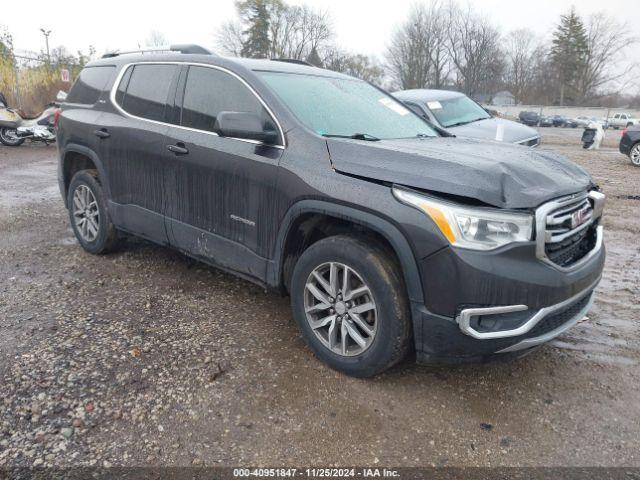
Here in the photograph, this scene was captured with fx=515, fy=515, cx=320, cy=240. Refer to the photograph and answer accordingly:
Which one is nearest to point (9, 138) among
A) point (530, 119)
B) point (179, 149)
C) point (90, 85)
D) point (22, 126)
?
point (22, 126)

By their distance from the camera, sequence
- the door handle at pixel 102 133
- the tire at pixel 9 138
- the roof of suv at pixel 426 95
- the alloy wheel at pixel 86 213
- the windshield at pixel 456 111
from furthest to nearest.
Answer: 1. the tire at pixel 9 138
2. the roof of suv at pixel 426 95
3. the windshield at pixel 456 111
4. the alloy wheel at pixel 86 213
5. the door handle at pixel 102 133

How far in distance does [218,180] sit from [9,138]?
13768 mm

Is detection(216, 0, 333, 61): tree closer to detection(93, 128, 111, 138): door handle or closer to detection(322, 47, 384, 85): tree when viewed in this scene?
detection(322, 47, 384, 85): tree

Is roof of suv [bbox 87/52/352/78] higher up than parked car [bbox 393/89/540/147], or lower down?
higher up

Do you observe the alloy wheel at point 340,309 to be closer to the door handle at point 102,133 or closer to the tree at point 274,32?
the door handle at point 102,133

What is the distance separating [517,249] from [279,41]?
68.7 meters

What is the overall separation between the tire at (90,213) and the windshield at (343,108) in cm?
209

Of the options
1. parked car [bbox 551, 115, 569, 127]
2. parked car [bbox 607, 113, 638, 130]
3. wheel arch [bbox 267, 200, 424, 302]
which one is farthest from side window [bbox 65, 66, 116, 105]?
parked car [bbox 607, 113, 638, 130]

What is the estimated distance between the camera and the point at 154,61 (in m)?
4.30

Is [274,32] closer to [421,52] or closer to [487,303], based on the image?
[421,52]

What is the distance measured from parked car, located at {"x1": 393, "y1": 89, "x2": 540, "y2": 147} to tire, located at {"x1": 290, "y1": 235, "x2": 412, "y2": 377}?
19.9 ft

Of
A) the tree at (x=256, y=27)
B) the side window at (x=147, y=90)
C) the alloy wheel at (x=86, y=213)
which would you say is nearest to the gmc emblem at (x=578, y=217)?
the side window at (x=147, y=90)

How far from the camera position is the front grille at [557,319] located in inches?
103

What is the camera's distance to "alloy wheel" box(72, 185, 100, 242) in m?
4.82
